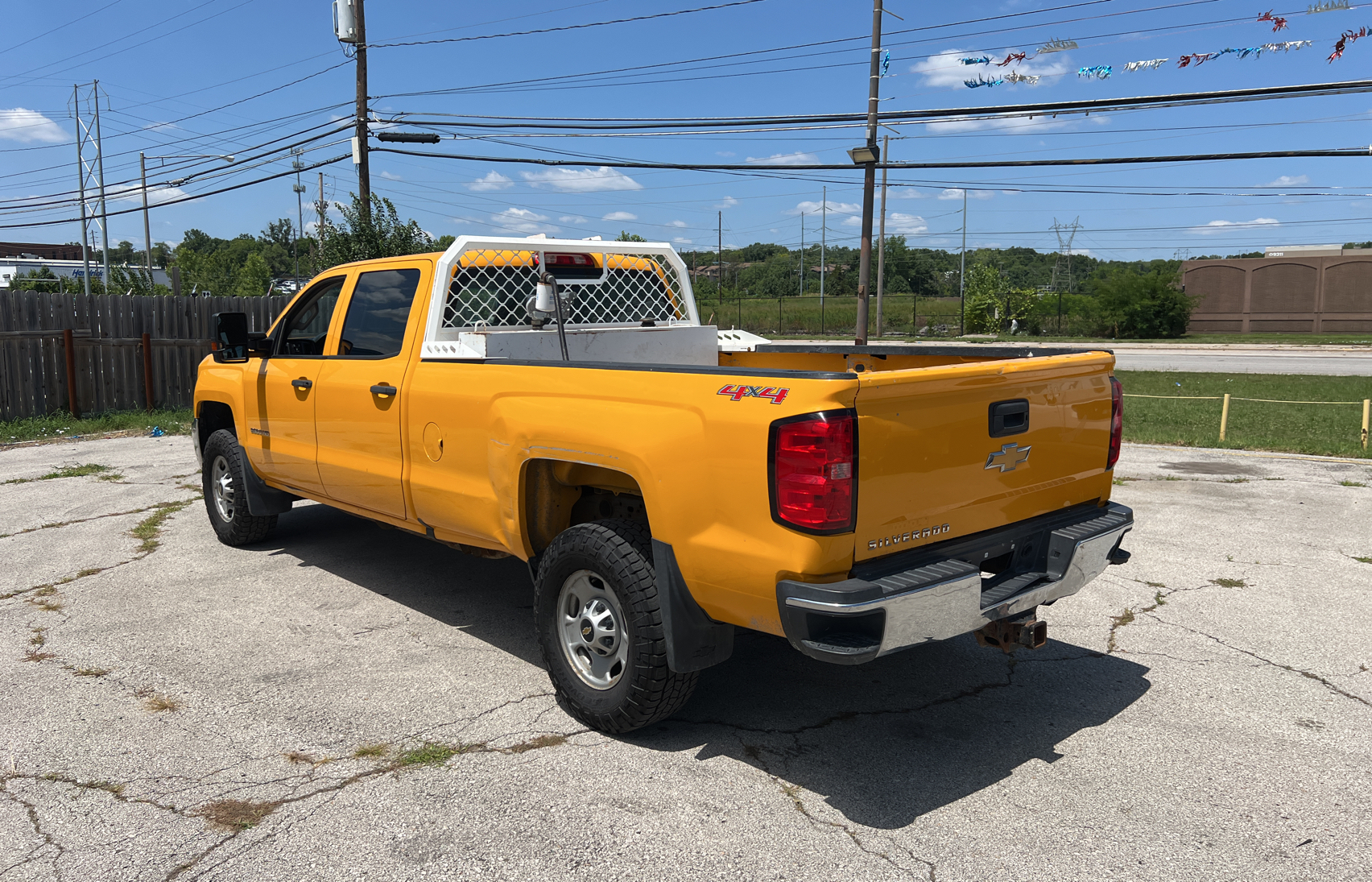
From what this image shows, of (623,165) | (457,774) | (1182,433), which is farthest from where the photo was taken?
(623,165)

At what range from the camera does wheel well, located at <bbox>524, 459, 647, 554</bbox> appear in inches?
173

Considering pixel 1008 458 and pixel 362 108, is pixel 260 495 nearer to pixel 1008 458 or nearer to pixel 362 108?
pixel 1008 458

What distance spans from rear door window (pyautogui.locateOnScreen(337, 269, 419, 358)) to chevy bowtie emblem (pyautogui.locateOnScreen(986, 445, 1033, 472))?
318 centimetres

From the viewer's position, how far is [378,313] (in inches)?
221

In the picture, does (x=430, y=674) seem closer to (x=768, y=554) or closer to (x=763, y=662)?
(x=763, y=662)

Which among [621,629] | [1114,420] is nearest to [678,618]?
[621,629]

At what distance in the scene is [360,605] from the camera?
6.00 m

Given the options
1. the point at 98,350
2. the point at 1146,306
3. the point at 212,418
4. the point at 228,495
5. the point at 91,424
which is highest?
the point at 1146,306

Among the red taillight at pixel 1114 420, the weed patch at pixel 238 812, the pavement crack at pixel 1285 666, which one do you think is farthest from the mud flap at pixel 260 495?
the pavement crack at pixel 1285 666

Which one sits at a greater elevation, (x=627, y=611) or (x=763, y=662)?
(x=627, y=611)

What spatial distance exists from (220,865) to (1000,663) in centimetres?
369

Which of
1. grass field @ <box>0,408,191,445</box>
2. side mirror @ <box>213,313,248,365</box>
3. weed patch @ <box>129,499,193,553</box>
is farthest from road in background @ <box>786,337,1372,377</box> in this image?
side mirror @ <box>213,313,248,365</box>

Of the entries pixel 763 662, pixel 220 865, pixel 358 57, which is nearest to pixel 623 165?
pixel 358 57

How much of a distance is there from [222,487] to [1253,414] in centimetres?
1587
